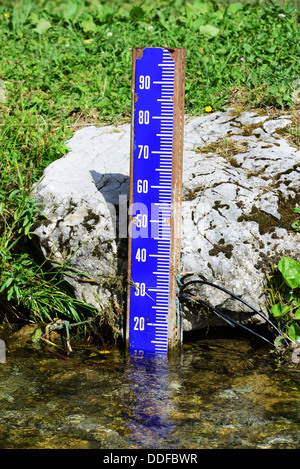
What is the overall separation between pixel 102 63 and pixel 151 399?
4262 mm

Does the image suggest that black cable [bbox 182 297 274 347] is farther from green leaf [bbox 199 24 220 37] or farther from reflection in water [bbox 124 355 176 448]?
green leaf [bbox 199 24 220 37]

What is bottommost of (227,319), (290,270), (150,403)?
(150,403)

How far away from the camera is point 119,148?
15.4 ft

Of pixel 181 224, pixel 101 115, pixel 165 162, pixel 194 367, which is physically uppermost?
pixel 101 115

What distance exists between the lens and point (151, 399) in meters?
3.19

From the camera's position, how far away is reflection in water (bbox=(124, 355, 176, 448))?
282 centimetres

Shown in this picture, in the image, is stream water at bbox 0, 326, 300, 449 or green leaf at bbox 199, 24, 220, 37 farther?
green leaf at bbox 199, 24, 220, 37

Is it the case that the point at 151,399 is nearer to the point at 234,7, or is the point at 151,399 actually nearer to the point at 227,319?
the point at 227,319

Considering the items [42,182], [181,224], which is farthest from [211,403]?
[42,182]

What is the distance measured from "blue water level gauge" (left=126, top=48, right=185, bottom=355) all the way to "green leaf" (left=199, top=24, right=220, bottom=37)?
3223 millimetres

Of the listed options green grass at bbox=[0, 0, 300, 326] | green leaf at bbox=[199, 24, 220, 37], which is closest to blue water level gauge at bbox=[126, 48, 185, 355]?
green grass at bbox=[0, 0, 300, 326]

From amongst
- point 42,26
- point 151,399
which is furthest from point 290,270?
point 42,26

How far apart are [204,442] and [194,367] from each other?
2.74 feet
